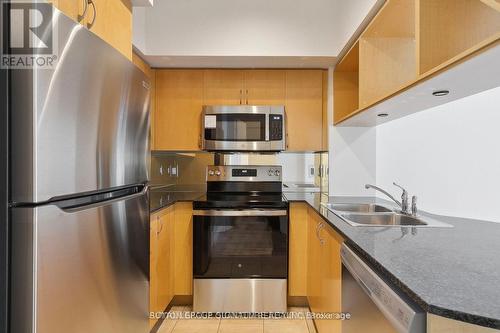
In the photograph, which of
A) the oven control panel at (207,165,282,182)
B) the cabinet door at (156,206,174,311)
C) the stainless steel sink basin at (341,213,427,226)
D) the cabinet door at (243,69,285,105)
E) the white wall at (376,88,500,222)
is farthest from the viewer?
the oven control panel at (207,165,282,182)

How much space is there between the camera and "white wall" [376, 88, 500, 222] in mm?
1394

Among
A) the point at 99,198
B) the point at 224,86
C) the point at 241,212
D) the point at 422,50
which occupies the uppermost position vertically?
the point at 224,86

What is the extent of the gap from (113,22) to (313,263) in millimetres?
1873

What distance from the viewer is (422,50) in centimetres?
118

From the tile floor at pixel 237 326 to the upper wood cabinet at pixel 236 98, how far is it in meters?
1.40

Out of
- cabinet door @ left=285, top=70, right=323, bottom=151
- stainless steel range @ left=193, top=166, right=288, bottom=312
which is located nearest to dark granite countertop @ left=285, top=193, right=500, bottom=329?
stainless steel range @ left=193, top=166, right=288, bottom=312

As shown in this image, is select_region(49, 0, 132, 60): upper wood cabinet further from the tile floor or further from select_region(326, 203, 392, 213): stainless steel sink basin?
the tile floor

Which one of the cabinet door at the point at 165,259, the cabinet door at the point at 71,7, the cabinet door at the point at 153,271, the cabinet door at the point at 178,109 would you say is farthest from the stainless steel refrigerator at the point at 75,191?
the cabinet door at the point at 178,109

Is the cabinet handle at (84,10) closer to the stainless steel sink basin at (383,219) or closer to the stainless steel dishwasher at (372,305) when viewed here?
the stainless steel dishwasher at (372,305)

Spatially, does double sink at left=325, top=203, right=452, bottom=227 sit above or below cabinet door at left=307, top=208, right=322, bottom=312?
above

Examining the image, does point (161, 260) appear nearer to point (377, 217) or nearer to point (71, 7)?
point (377, 217)

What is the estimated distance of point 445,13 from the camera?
3.88 feet

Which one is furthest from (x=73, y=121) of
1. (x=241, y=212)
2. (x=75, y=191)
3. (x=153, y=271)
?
(x=241, y=212)

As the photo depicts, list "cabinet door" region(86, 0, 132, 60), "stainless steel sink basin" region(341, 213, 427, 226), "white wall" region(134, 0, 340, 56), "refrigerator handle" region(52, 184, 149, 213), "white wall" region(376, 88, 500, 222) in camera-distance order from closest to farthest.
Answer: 1. "refrigerator handle" region(52, 184, 149, 213)
2. "cabinet door" region(86, 0, 132, 60)
3. "white wall" region(376, 88, 500, 222)
4. "stainless steel sink basin" region(341, 213, 427, 226)
5. "white wall" region(134, 0, 340, 56)
